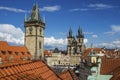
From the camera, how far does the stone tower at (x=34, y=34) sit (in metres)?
69.2

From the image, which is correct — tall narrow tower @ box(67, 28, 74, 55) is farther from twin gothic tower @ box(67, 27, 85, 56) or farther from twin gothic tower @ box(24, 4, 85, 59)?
twin gothic tower @ box(24, 4, 85, 59)

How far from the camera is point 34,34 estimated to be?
69625 mm

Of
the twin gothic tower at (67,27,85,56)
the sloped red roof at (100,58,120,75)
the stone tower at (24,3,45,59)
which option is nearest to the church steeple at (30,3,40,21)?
the stone tower at (24,3,45,59)

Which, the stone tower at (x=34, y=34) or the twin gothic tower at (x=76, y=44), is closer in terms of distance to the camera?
the stone tower at (x=34, y=34)

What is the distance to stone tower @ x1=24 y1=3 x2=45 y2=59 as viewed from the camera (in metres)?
69.2

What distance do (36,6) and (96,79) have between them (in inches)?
1822

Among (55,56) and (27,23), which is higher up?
(27,23)

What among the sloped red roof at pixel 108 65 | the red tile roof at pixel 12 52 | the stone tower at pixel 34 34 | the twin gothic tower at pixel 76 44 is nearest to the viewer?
the sloped red roof at pixel 108 65

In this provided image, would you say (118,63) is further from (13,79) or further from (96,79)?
(13,79)

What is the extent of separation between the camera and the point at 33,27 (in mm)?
69562

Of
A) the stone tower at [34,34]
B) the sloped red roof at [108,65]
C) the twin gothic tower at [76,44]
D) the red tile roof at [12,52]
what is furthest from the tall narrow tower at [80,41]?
the sloped red roof at [108,65]

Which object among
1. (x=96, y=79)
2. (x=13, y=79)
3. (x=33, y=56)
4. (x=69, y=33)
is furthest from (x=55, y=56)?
(x=13, y=79)

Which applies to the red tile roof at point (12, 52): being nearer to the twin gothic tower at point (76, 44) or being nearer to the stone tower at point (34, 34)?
the stone tower at point (34, 34)

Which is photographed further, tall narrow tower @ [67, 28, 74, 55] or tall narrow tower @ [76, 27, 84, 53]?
tall narrow tower @ [67, 28, 74, 55]
